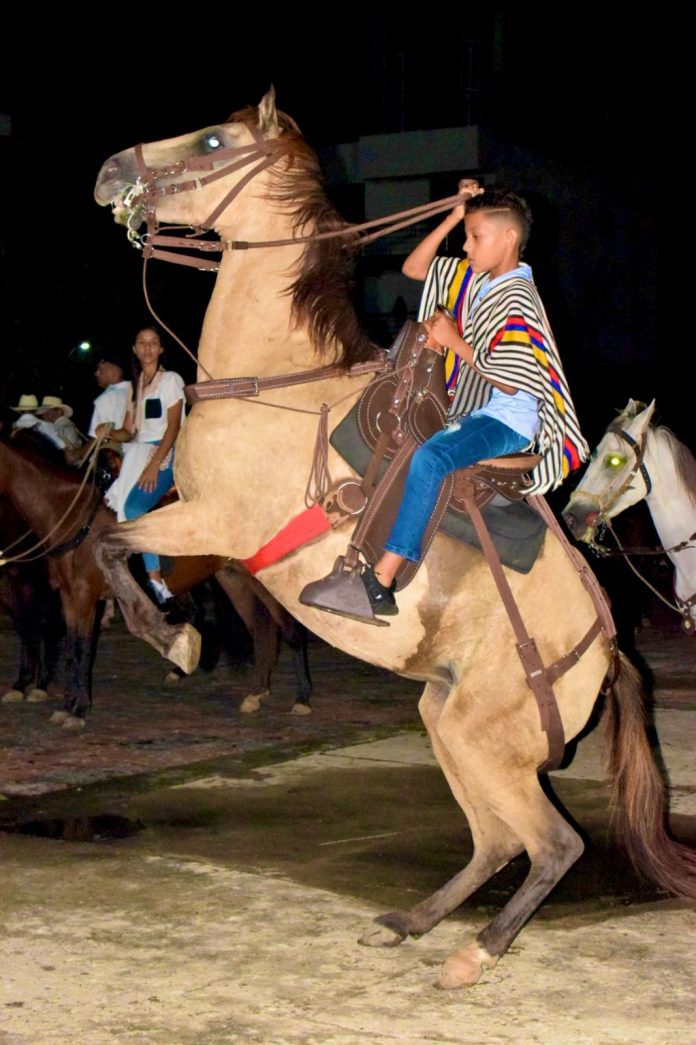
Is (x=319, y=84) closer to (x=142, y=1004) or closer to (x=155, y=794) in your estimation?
(x=155, y=794)

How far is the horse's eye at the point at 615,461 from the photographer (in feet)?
27.2

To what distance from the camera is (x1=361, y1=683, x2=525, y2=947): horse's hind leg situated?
4.91 metres

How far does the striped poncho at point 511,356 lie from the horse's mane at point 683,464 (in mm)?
3313

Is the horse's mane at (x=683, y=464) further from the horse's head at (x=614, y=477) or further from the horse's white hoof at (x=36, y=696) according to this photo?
the horse's white hoof at (x=36, y=696)

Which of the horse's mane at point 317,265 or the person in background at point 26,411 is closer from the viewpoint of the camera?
the horse's mane at point 317,265

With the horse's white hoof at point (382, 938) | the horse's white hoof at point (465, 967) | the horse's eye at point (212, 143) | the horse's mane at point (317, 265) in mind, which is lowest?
the horse's white hoof at point (382, 938)

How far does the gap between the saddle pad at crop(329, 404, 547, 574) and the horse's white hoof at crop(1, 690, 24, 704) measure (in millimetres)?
6672

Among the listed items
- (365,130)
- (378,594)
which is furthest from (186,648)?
(365,130)

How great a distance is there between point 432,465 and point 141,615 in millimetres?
1334

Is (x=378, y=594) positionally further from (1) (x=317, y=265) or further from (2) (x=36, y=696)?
(2) (x=36, y=696)

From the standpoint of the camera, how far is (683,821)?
6.80m

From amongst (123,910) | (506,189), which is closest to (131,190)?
(506,189)

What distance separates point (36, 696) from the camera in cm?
1062

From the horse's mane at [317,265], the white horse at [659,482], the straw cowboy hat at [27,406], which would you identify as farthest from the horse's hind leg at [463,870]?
the straw cowboy hat at [27,406]
